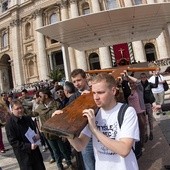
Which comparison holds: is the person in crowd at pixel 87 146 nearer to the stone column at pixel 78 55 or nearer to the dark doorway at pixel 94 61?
the stone column at pixel 78 55

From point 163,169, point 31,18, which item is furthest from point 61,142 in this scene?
point 31,18

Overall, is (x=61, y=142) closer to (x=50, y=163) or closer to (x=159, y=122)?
(x=50, y=163)

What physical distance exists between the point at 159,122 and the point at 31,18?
110 feet

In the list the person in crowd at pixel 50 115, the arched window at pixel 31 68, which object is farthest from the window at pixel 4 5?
the person in crowd at pixel 50 115

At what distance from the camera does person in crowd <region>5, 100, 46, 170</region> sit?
3379 millimetres

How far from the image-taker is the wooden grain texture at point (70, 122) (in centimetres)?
155

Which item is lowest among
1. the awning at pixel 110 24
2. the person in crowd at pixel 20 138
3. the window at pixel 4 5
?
the person in crowd at pixel 20 138

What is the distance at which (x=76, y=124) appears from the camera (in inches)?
63.1

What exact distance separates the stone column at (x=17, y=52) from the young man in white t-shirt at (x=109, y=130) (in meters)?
36.6

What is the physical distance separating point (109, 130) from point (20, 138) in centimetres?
194

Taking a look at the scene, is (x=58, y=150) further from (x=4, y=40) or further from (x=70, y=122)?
(x=4, y=40)

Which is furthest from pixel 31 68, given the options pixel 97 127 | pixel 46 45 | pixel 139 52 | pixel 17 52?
pixel 97 127

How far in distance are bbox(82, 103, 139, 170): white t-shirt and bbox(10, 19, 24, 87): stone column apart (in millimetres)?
36647

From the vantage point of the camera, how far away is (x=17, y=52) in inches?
1499
